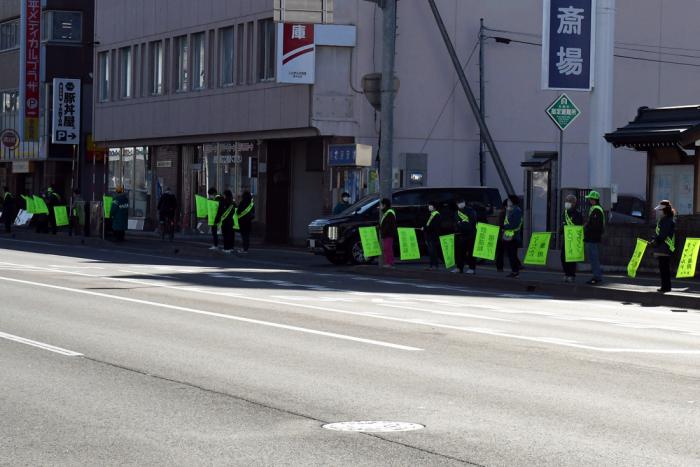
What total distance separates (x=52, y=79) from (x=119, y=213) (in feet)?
74.3

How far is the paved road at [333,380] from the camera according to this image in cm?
879

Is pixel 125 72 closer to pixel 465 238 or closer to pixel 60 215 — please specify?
pixel 60 215

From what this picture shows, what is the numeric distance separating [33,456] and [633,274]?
804 inches

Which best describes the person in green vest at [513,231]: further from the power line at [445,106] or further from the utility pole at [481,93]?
the power line at [445,106]

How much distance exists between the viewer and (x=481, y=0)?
45.5m

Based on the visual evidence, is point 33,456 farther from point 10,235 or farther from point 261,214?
point 10,235

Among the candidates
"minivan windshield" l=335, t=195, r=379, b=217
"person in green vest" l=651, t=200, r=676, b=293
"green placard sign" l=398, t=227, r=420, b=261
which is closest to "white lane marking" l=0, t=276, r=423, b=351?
"person in green vest" l=651, t=200, r=676, b=293

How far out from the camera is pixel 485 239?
30391 millimetres

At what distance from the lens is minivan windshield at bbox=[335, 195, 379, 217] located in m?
34.7

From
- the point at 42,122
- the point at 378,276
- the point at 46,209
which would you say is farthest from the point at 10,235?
the point at 378,276

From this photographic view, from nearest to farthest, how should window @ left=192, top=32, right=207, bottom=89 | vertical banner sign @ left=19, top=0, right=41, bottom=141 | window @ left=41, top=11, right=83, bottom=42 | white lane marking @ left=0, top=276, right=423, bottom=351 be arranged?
white lane marking @ left=0, top=276, right=423, bottom=351 → window @ left=192, top=32, right=207, bottom=89 → vertical banner sign @ left=19, top=0, right=41, bottom=141 → window @ left=41, top=11, right=83, bottom=42

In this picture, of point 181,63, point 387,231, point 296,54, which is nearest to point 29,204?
point 181,63

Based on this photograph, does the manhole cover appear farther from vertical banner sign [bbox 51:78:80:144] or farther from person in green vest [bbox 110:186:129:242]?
vertical banner sign [bbox 51:78:80:144]

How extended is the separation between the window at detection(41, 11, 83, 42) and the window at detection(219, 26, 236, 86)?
18.8 meters
